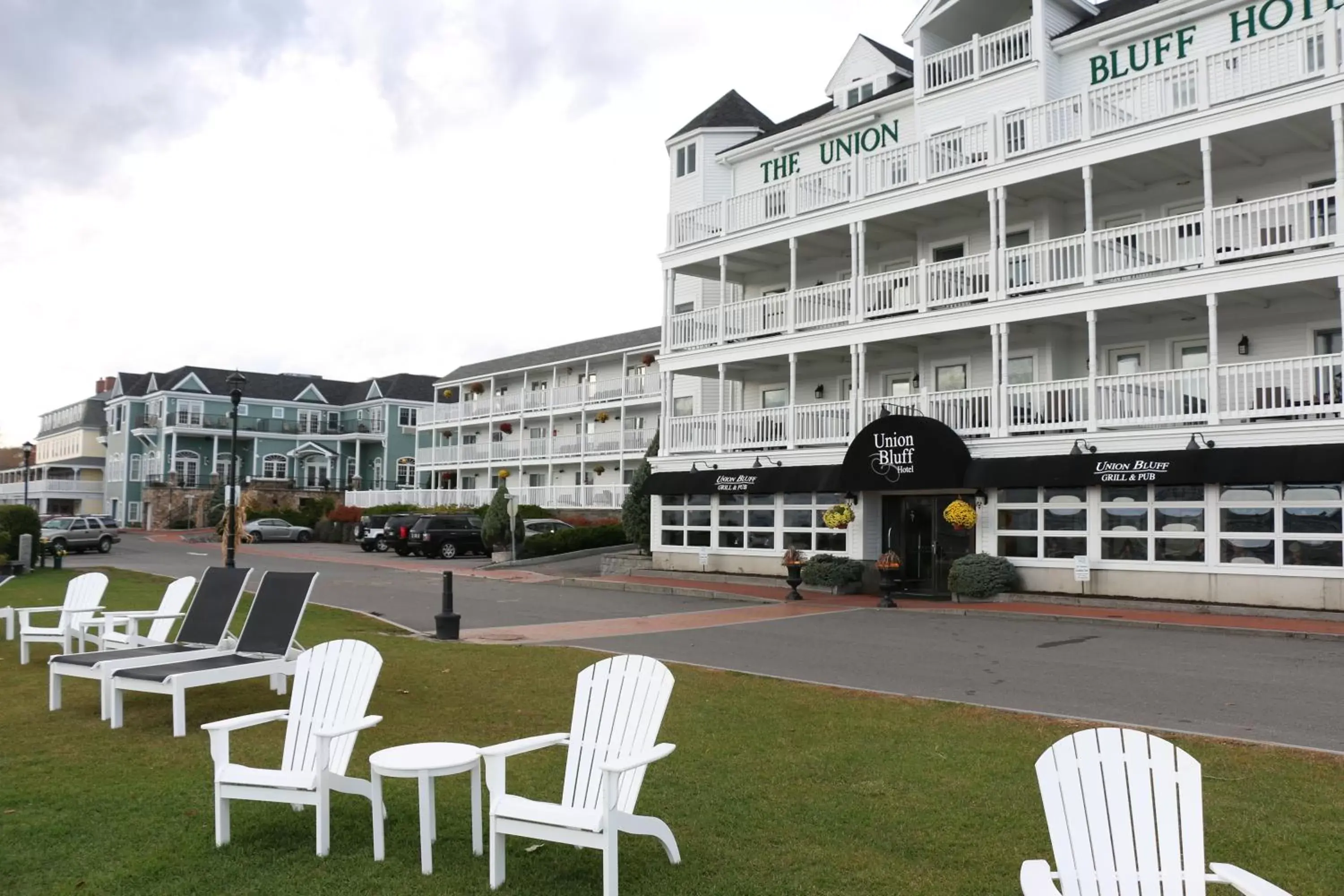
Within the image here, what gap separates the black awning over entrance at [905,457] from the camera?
21625 millimetres

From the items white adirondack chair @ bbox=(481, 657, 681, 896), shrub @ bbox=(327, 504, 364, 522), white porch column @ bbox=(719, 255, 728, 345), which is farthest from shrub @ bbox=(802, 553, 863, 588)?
shrub @ bbox=(327, 504, 364, 522)

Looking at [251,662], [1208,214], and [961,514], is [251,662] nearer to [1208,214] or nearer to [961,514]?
[961,514]

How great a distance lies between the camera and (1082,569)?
20.0m

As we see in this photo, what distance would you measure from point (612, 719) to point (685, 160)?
28.6m

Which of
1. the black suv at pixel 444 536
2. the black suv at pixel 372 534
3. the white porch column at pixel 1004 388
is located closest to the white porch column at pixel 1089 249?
the white porch column at pixel 1004 388

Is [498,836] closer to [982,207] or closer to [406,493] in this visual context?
[982,207]

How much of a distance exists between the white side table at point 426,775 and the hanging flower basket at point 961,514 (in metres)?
17.0

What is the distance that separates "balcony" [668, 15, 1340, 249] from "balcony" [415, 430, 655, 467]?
16.8 m

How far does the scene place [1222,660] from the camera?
43.0ft

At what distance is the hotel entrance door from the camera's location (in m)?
23.4

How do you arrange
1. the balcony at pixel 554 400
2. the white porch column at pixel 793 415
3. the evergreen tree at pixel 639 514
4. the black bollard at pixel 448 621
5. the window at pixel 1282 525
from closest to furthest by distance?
1. the black bollard at pixel 448 621
2. the window at pixel 1282 525
3. the white porch column at pixel 793 415
4. the evergreen tree at pixel 639 514
5. the balcony at pixel 554 400

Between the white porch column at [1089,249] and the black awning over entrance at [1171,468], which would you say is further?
the white porch column at [1089,249]

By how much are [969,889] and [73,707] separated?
7954 millimetres

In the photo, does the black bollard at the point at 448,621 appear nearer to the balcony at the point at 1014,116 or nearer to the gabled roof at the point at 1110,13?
the balcony at the point at 1014,116
